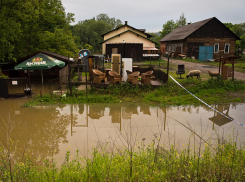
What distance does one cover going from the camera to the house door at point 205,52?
110 feet

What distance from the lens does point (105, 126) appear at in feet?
29.2

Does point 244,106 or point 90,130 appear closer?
point 90,130

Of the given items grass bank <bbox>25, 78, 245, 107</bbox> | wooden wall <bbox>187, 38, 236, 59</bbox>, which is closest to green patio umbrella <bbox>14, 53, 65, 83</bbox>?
grass bank <bbox>25, 78, 245, 107</bbox>

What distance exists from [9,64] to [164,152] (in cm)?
1644

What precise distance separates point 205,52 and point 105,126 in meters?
28.7

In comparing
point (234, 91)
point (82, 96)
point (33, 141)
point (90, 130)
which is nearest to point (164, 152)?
point (90, 130)

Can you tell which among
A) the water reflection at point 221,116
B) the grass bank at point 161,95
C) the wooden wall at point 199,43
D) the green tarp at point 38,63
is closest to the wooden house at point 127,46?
the wooden wall at point 199,43

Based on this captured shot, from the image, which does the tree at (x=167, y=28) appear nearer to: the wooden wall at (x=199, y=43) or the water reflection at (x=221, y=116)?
the wooden wall at (x=199, y=43)

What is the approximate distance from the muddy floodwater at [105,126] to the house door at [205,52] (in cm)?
2325

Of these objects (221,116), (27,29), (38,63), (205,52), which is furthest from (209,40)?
(38,63)

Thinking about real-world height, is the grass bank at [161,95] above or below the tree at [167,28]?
below

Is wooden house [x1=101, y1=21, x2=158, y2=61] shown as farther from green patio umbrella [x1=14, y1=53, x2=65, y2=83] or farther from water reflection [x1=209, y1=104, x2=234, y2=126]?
water reflection [x1=209, y1=104, x2=234, y2=126]

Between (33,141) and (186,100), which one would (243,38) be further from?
(33,141)

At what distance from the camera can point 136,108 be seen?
11430 millimetres
